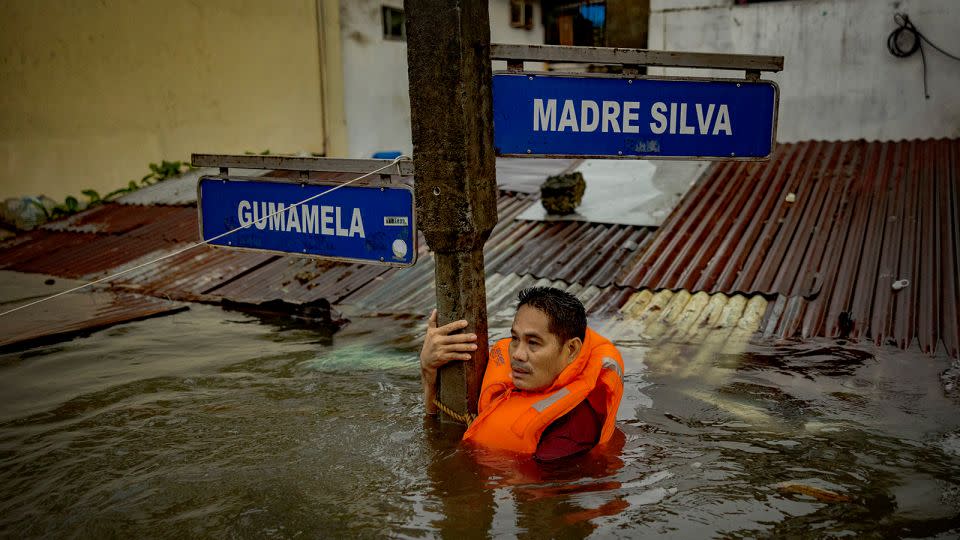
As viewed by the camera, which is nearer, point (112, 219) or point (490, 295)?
point (490, 295)

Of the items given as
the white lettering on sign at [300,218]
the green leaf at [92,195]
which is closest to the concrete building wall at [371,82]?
the green leaf at [92,195]

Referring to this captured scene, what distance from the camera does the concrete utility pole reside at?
3346mm

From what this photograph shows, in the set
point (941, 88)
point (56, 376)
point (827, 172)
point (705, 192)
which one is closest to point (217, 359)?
point (56, 376)

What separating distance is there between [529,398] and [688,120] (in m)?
1.60

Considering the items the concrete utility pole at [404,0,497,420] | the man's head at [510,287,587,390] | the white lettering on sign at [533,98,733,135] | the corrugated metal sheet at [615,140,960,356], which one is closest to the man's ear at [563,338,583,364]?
the man's head at [510,287,587,390]

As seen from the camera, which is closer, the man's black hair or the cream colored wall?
the man's black hair

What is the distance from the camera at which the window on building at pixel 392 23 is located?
17.5 meters

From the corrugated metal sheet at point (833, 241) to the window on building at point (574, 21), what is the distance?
1132 cm

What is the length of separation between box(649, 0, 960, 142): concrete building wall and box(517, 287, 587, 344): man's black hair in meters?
7.56

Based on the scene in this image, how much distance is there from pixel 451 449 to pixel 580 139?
1787 millimetres

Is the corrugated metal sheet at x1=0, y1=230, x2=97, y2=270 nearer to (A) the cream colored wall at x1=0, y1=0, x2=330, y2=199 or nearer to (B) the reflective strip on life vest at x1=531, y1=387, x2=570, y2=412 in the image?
(A) the cream colored wall at x1=0, y1=0, x2=330, y2=199

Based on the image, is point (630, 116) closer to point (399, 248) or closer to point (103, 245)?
point (399, 248)

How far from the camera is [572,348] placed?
3.98 meters

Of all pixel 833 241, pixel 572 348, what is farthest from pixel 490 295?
pixel 572 348
